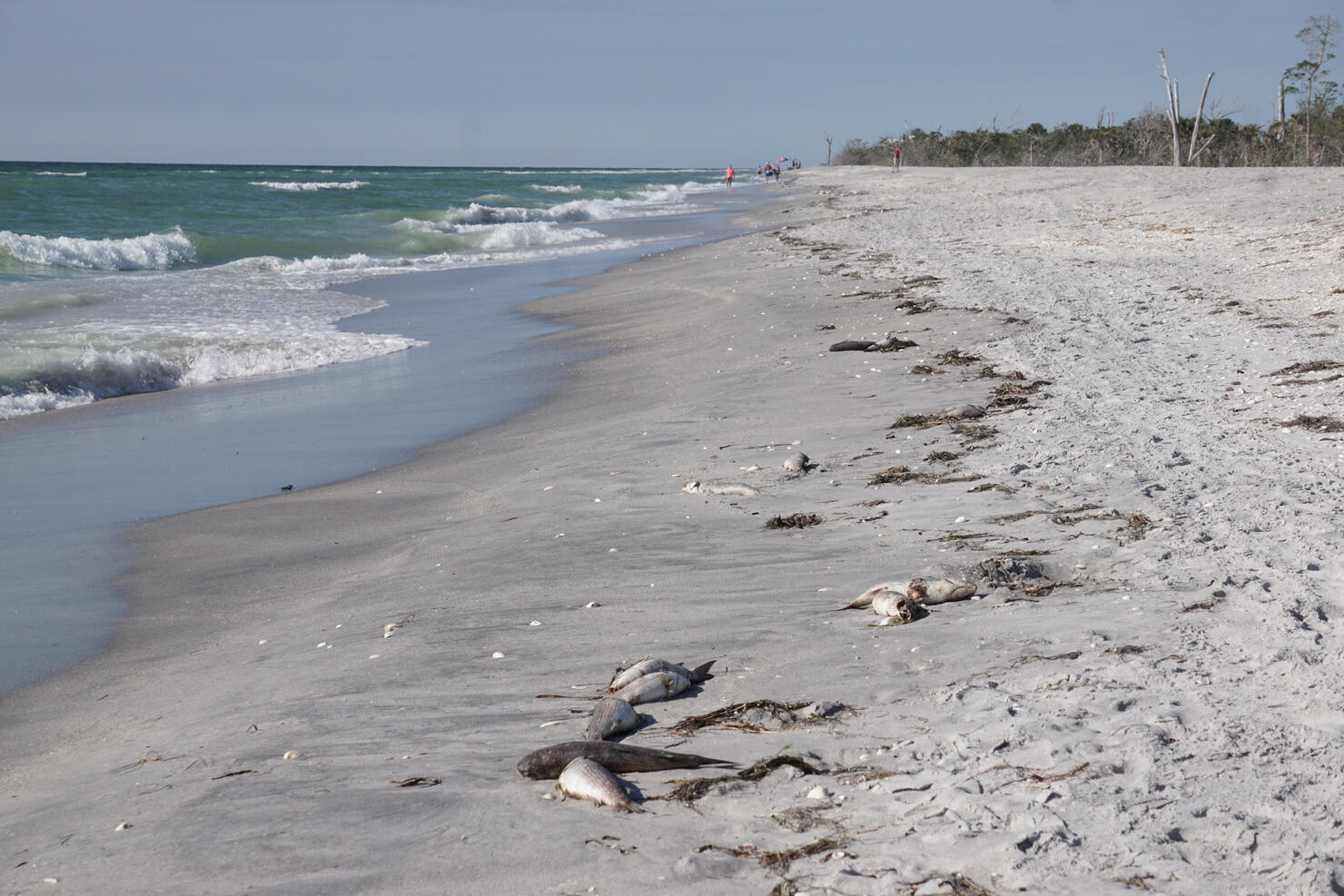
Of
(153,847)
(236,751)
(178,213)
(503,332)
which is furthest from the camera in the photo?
(178,213)

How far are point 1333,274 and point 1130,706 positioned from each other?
1025cm

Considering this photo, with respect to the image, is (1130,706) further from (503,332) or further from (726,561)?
(503,332)

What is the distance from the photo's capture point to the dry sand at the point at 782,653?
2.56m

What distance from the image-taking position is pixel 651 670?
3.53 meters

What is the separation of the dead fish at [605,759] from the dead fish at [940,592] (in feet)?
4.35

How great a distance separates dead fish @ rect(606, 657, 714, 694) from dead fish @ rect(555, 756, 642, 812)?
2.10ft

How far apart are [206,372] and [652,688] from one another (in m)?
9.86

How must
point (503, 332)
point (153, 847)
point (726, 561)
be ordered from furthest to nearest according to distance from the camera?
point (503, 332), point (726, 561), point (153, 847)

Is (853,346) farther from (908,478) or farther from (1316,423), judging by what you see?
(1316,423)

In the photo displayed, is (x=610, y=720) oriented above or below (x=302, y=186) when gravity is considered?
below

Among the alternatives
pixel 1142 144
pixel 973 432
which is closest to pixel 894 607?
pixel 973 432

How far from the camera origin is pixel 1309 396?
6.48 meters

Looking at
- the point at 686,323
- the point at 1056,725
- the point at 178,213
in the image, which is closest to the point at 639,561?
the point at 1056,725

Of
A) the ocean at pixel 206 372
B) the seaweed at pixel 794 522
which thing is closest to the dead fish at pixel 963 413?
the seaweed at pixel 794 522
